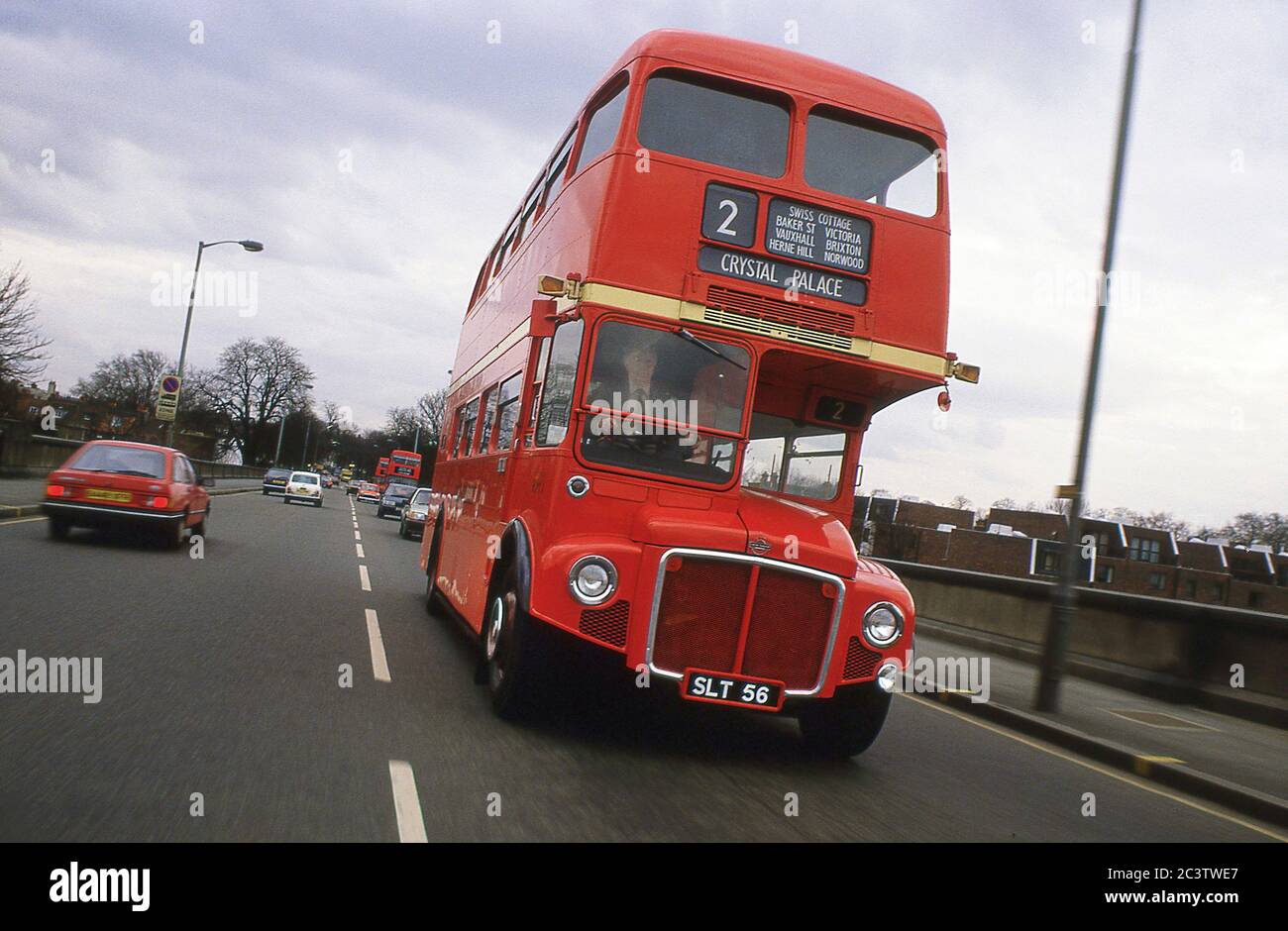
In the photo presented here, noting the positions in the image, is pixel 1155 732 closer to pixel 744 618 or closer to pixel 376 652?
pixel 744 618

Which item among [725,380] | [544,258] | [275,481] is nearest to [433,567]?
[544,258]

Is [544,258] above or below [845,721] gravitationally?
above

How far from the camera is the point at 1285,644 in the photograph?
10188 mm

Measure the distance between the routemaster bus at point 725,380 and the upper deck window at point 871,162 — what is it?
1cm

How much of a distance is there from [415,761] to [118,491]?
1057cm

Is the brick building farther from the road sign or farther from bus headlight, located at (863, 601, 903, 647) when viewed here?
bus headlight, located at (863, 601, 903, 647)

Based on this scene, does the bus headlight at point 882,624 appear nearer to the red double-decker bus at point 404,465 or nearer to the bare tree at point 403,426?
the red double-decker bus at point 404,465

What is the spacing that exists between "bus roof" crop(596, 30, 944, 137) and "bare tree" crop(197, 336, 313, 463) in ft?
286

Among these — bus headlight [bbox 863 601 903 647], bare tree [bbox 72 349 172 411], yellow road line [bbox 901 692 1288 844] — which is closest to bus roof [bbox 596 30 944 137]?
bus headlight [bbox 863 601 903 647]

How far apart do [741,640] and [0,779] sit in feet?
11.6

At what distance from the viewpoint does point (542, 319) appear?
21.5ft

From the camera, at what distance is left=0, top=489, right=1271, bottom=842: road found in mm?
4227
